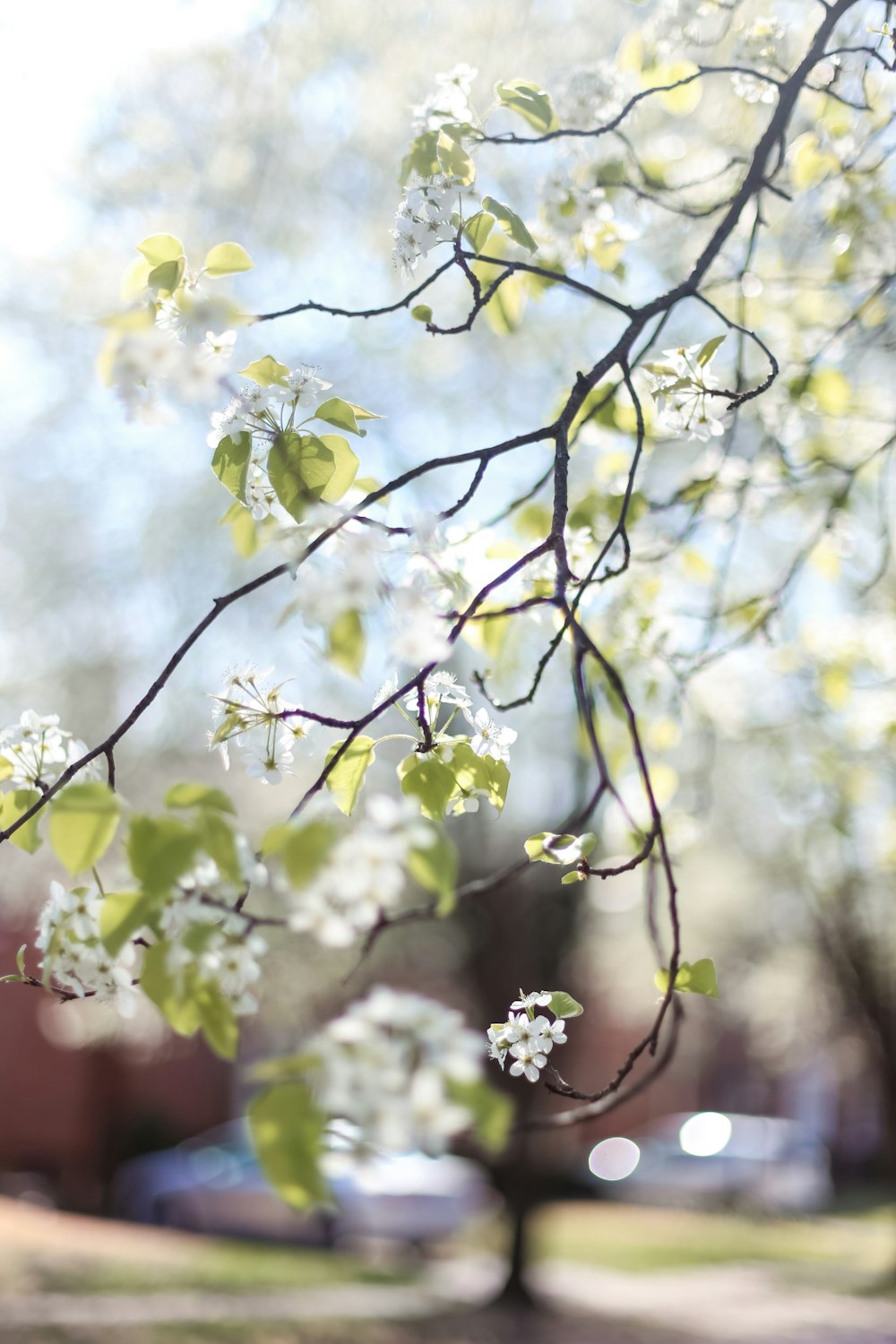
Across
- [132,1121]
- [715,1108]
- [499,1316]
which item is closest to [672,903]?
[499,1316]

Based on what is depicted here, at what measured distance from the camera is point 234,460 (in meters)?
1.41

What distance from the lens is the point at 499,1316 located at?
30.9ft

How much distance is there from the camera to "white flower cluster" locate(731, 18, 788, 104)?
2.45 metres

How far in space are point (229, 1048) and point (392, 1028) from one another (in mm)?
208

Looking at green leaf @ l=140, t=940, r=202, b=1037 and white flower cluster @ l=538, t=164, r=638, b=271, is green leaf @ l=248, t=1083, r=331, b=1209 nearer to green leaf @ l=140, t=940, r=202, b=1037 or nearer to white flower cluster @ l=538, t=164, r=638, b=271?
green leaf @ l=140, t=940, r=202, b=1037

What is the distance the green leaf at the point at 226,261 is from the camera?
1.45 m

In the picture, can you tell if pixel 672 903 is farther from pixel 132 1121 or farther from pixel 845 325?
pixel 132 1121

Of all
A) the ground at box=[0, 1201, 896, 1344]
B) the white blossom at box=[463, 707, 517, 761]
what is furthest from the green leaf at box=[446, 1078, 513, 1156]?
the ground at box=[0, 1201, 896, 1344]

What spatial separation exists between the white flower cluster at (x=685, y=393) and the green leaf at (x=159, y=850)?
1067 millimetres

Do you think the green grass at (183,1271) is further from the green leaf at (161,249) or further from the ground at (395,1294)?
the green leaf at (161,249)

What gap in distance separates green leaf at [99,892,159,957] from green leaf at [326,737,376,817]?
0.38 m

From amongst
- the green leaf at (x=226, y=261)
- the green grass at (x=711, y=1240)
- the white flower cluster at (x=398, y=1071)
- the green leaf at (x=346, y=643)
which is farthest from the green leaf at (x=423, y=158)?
the green grass at (x=711, y=1240)

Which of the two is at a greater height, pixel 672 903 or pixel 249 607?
pixel 249 607

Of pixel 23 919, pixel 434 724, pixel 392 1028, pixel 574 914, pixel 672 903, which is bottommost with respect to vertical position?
pixel 392 1028
